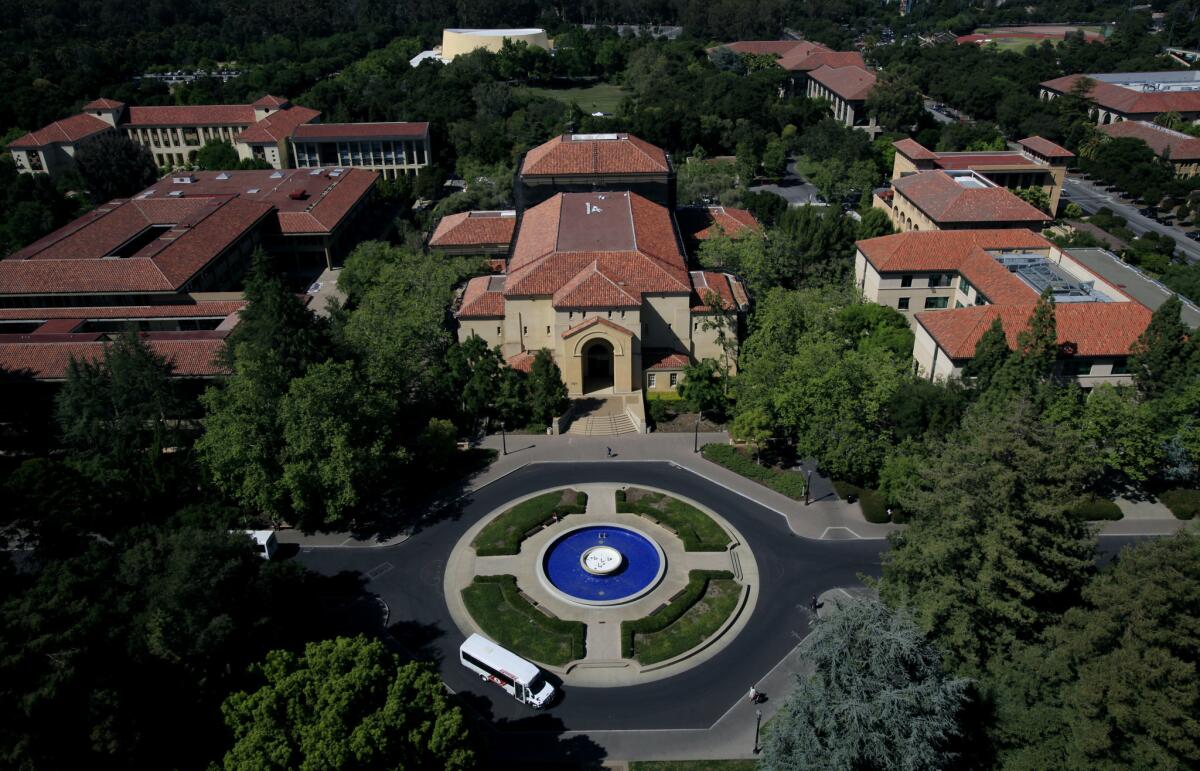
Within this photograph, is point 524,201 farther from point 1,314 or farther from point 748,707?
point 748,707

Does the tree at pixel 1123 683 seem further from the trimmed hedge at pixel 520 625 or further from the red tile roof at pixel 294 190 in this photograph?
the red tile roof at pixel 294 190

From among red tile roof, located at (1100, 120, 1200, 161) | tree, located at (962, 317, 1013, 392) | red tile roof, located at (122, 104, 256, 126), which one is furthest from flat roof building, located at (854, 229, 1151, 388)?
red tile roof, located at (122, 104, 256, 126)

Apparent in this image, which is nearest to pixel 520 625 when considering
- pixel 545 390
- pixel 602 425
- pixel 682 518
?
pixel 682 518

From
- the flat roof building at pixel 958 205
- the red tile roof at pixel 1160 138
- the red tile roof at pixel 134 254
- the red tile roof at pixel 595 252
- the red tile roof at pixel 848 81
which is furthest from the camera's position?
the red tile roof at pixel 848 81

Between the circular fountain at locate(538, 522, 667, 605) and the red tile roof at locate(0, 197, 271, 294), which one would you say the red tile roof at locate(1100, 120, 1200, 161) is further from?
the red tile roof at locate(0, 197, 271, 294)

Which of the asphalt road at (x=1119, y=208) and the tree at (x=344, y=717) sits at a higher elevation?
the tree at (x=344, y=717)

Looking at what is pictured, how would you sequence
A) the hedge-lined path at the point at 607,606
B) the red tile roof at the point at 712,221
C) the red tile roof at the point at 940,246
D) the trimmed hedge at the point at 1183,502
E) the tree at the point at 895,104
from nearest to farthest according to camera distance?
A: the hedge-lined path at the point at 607,606, the trimmed hedge at the point at 1183,502, the red tile roof at the point at 940,246, the red tile roof at the point at 712,221, the tree at the point at 895,104

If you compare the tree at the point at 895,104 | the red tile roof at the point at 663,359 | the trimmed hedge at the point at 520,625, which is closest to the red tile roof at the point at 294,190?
the red tile roof at the point at 663,359
